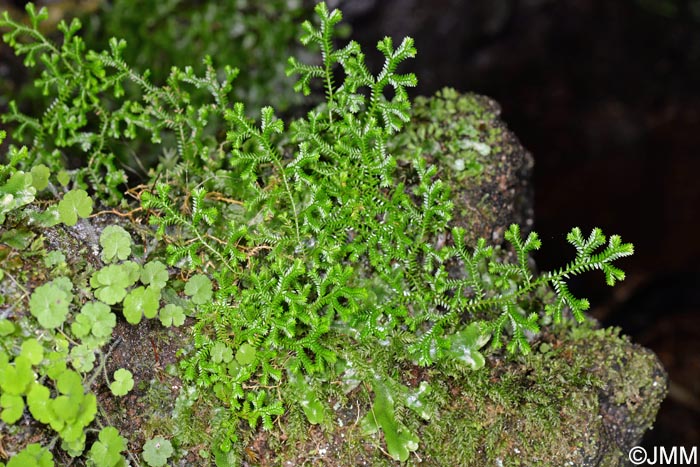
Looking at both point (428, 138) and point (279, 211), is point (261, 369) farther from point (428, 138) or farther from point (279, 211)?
point (428, 138)

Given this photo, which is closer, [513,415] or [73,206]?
[73,206]

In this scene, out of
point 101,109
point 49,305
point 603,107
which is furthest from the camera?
point 603,107

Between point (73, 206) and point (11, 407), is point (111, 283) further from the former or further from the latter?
point (11, 407)

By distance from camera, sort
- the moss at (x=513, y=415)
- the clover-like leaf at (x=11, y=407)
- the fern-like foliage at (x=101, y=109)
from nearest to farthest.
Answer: the clover-like leaf at (x=11, y=407)
the moss at (x=513, y=415)
the fern-like foliage at (x=101, y=109)

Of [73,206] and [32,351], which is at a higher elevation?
[73,206]

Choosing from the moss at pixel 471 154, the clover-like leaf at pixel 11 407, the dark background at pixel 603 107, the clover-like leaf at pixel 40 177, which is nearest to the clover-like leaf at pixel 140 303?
the clover-like leaf at pixel 11 407

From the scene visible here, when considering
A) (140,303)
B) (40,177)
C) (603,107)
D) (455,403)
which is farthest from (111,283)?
(603,107)

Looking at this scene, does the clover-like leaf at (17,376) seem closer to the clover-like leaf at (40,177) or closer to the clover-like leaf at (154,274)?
the clover-like leaf at (154,274)
